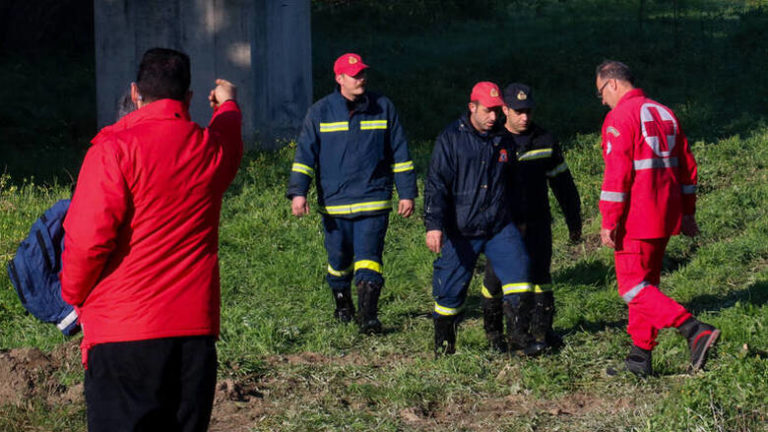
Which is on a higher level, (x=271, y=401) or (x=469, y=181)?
(x=469, y=181)

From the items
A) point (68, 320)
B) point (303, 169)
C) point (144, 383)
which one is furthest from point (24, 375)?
point (144, 383)

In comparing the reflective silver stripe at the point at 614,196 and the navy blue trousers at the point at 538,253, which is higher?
the reflective silver stripe at the point at 614,196

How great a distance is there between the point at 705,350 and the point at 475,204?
5.73 feet

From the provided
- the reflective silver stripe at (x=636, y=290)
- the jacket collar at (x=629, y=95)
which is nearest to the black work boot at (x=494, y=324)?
the reflective silver stripe at (x=636, y=290)

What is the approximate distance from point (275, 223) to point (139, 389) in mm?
6773

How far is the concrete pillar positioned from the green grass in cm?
126

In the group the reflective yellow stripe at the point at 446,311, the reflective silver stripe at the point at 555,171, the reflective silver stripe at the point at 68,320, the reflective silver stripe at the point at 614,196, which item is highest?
the reflective silver stripe at the point at 555,171

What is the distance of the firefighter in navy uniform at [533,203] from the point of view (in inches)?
283

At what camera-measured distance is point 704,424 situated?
544 centimetres

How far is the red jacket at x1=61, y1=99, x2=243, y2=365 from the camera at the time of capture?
379 centimetres

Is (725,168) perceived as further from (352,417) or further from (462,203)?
(352,417)

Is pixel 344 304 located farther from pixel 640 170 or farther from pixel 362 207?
pixel 640 170

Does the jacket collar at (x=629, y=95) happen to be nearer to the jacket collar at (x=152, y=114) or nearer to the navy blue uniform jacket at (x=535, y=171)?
the navy blue uniform jacket at (x=535, y=171)

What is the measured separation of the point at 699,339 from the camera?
6129 millimetres
